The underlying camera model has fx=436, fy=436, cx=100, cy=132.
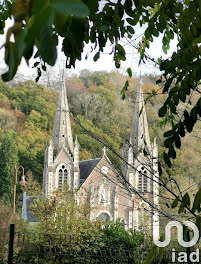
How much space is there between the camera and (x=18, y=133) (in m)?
35.9

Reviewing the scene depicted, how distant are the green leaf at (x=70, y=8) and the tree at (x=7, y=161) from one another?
29731mm

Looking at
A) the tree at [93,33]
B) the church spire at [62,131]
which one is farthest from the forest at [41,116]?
the tree at [93,33]

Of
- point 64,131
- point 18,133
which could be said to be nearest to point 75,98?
point 18,133

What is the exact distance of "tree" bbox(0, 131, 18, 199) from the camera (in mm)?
29688

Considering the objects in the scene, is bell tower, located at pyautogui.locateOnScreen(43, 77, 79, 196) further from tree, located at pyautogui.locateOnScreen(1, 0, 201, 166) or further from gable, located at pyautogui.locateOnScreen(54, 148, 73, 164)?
tree, located at pyautogui.locateOnScreen(1, 0, 201, 166)

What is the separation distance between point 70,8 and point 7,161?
31416 mm

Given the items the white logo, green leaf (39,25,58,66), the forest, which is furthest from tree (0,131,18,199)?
green leaf (39,25,58,66)

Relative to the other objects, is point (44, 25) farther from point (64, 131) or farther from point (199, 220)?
point (64, 131)

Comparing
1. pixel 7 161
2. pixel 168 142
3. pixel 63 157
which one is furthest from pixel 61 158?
pixel 168 142

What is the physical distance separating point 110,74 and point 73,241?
39.5 metres

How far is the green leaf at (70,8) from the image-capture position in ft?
1.56

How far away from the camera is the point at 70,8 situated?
48cm

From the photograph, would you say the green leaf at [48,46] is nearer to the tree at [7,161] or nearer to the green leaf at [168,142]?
the green leaf at [168,142]

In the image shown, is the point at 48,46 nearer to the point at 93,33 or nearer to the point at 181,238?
the point at 93,33
